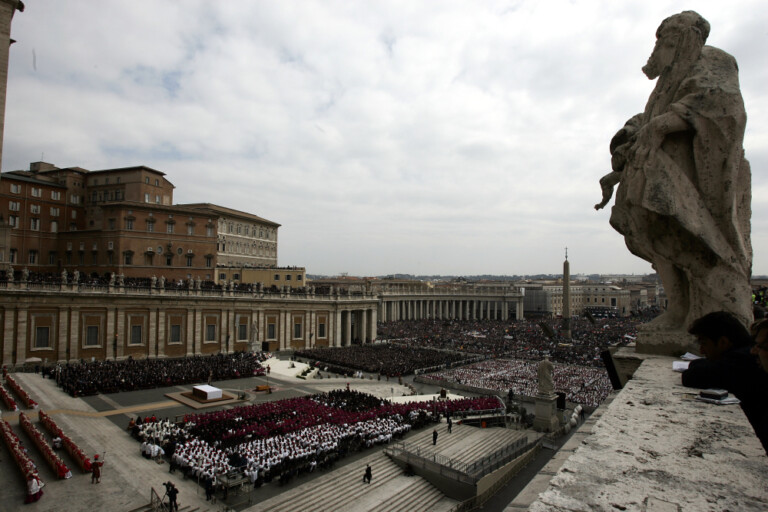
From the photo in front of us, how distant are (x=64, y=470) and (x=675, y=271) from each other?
18.2m

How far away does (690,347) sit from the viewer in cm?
663

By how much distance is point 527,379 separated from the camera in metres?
36.0

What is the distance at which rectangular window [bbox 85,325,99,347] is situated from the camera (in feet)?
109

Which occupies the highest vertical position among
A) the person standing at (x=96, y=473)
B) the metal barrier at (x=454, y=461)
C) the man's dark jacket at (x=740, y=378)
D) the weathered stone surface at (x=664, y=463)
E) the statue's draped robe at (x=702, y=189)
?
the statue's draped robe at (x=702, y=189)

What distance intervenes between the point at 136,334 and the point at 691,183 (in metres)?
39.3

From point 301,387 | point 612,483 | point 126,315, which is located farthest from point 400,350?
point 612,483

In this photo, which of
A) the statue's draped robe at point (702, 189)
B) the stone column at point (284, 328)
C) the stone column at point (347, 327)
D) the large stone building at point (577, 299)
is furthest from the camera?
the large stone building at point (577, 299)

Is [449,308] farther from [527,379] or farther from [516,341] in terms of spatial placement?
[527,379]

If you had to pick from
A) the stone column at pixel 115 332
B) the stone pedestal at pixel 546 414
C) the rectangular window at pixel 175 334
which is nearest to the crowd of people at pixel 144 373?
the stone column at pixel 115 332

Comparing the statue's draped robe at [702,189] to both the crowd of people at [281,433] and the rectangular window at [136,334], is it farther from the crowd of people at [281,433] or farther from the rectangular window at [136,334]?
the rectangular window at [136,334]

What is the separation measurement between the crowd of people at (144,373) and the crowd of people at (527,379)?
15.3m

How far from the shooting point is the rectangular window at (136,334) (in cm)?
3581

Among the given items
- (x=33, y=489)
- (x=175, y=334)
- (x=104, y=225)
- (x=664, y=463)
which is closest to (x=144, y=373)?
(x=175, y=334)

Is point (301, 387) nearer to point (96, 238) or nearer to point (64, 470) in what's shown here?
point (64, 470)
